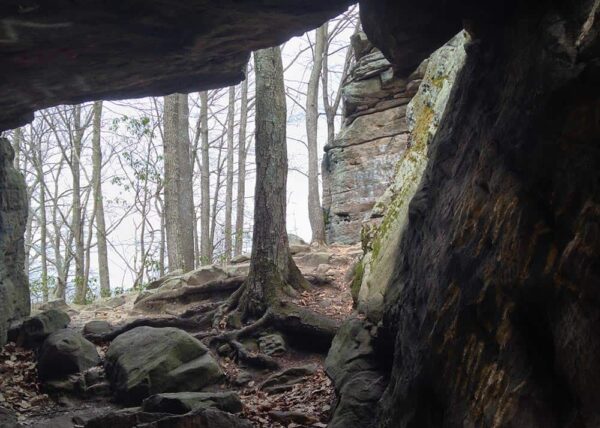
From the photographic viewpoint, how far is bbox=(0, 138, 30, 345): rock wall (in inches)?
378

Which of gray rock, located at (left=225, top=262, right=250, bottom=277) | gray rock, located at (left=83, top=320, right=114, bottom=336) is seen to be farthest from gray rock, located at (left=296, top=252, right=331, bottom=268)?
gray rock, located at (left=83, top=320, right=114, bottom=336)

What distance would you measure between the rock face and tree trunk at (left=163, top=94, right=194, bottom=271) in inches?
174

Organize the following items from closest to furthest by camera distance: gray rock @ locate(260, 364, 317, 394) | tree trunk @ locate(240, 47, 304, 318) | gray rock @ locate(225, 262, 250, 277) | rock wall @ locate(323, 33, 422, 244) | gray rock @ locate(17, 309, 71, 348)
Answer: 1. gray rock @ locate(260, 364, 317, 394)
2. gray rock @ locate(17, 309, 71, 348)
3. tree trunk @ locate(240, 47, 304, 318)
4. gray rock @ locate(225, 262, 250, 277)
5. rock wall @ locate(323, 33, 422, 244)

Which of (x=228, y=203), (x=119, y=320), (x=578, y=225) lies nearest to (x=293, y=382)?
(x=119, y=320)

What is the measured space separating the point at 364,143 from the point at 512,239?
13870 mm

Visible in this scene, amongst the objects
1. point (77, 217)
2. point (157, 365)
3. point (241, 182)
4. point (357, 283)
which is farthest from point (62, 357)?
point (241, 182)

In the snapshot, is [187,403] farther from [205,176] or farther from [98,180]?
[205,176]

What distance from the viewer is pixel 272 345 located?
9.45 m

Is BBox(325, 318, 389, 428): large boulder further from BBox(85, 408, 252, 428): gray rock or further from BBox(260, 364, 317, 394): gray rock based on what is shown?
BBox(260, 364, 317, 394): gray rock

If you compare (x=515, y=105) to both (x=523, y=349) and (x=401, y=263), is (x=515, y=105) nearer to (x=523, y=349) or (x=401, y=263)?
(x=523, y=349)

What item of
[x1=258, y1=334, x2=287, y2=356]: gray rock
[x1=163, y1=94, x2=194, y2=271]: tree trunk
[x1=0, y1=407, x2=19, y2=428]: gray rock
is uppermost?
[x1=163, y1=94, x2=194, y2=271]: tree trunk

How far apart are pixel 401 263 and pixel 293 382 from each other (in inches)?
113

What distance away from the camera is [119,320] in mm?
11977

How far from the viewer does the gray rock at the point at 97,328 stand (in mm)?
10594
